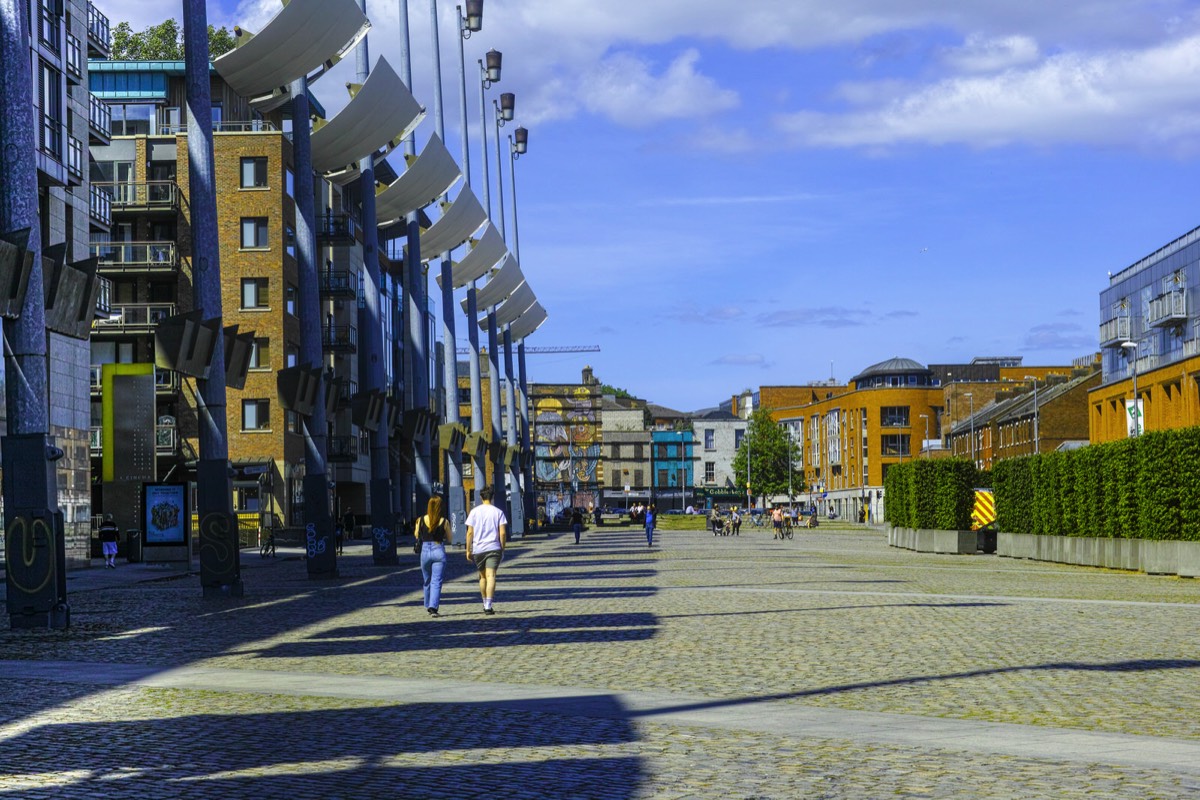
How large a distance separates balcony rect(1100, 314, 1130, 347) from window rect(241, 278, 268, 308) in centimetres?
4270

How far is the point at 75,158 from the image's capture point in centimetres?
4278

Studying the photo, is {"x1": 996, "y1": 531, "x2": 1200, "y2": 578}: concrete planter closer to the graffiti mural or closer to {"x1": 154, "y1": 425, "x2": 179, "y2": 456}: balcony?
{"x1": 154, "y1": 425, "x2": 179, "y2": 456}: balcony

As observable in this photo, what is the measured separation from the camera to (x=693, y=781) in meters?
8.43

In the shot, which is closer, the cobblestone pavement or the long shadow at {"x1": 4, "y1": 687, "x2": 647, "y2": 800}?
the long shadow at {"x1": 4, "y1": 687, "x2": 647, "y2": 800}

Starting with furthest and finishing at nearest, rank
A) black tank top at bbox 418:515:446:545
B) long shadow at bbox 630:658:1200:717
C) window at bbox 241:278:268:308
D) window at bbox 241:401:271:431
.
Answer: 1. window at bbox 241:401:271:431
2. window at bbox 241:278:268:308
3. black tank top at bbox 418:515:446:545
4. long shadow at bbox 630:658:1200:717

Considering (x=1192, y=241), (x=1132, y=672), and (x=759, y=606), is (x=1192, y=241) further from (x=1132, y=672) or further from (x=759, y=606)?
(x=1132, y=672)

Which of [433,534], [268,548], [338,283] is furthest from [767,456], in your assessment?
[433,534]

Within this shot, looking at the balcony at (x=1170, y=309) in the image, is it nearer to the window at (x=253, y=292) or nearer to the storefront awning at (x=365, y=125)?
the storefront awning at (x=365, y=125)

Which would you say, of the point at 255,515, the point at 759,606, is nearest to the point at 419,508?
the point at 255,515

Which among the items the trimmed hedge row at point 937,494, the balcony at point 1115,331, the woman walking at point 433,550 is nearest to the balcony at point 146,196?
the trimmed hedge row at point 937,494

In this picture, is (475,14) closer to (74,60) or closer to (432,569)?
(74,60)

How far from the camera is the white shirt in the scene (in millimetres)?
21844

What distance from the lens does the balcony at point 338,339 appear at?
79.1 metres

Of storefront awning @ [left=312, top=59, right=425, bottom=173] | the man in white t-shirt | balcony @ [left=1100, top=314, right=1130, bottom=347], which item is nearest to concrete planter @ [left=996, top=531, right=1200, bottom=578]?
the man in white t-shirt
